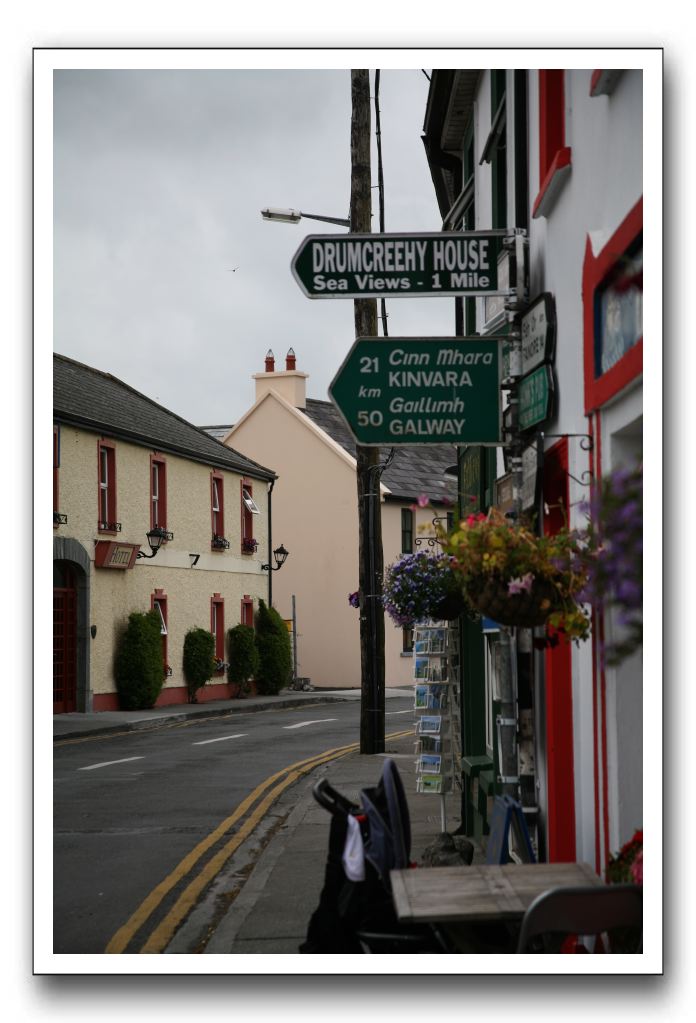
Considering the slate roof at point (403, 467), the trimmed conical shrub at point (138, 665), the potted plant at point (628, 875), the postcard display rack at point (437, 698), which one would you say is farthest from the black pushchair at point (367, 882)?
the slate roof at point (403, 467)

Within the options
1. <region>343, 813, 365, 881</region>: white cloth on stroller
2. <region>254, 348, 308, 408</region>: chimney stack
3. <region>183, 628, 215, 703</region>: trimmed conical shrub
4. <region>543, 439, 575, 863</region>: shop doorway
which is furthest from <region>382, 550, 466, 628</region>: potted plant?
<region>254, 348, 308, 408</region>: chimney stack

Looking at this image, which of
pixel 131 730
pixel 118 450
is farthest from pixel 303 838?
pixel 118 450

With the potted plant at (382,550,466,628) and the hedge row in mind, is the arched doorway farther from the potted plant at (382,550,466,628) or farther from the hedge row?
the potted plant at (382,550,466,628)

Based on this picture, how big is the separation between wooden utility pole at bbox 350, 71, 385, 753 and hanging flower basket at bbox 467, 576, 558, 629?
38.7 ft

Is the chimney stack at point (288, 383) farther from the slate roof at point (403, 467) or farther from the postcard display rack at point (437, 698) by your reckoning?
the postcard display rack at point (437, 698)

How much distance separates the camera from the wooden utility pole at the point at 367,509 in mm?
17297

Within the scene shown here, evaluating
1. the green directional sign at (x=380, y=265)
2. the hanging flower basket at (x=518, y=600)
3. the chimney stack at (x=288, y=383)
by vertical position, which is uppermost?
the chimney stack at (x=288, y=383)

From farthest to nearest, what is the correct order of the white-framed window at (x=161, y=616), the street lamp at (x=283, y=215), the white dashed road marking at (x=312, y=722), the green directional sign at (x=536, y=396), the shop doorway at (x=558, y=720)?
the white-framed window at (x=161, y=616) < the white dashed road marking at (x=312, y=722) < the street lamp at (x=283, y=215) < the shop doorway at (x=558, y=720) < the green directional sign at (x=536, y=396)

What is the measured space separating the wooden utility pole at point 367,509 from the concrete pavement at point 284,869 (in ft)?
2.18

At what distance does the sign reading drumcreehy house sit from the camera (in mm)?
6137

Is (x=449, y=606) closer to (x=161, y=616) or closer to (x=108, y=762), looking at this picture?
(x=108, y=762)

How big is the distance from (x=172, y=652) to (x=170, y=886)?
73.1ft
